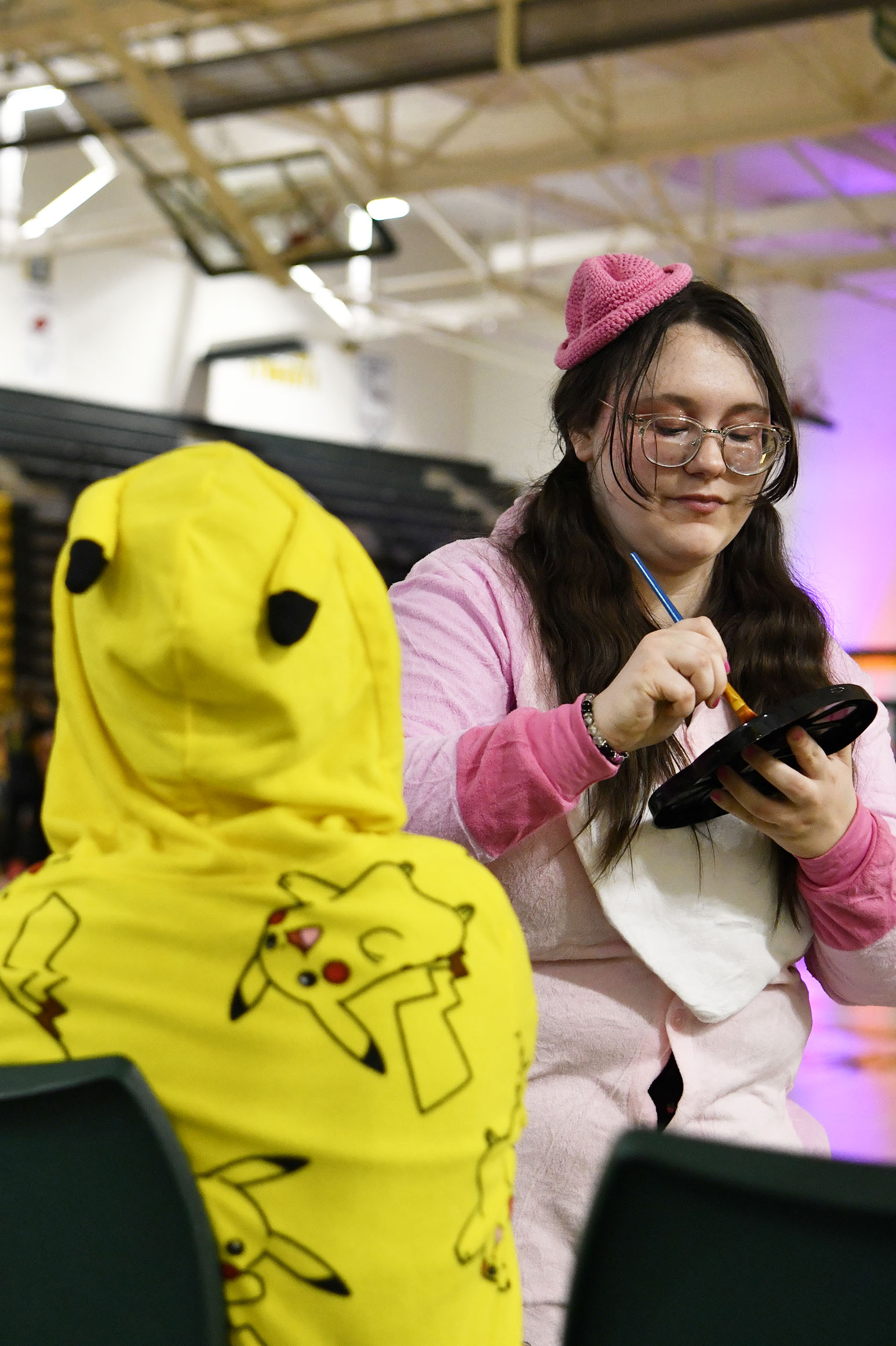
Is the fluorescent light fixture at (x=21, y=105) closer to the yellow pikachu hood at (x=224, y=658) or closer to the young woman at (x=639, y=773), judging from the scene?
the young woman at (x=639, y=773)

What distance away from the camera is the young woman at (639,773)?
4.27 feet

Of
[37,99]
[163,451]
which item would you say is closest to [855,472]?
[163,451]

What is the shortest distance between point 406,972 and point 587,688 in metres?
0.62

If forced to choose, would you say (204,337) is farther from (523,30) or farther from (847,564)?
(523,30)

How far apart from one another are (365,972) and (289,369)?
46.0ft

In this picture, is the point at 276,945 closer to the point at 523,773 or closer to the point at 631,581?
the point at 523,773

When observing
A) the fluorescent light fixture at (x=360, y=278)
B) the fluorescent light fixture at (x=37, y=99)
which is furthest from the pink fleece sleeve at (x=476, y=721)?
the fluorescent light fixture at (x=360, y=278)

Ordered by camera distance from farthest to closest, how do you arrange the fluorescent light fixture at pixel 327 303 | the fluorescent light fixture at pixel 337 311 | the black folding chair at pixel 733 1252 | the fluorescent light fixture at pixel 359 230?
the fluorescent light fixture at pixel 337 311 < the fluorescent light fixture at pixel 327 303 < the fluorescent light fixture at pixel 359 230 < the black folding chair at pixel 733 1252

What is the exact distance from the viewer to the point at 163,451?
11117 millimetres

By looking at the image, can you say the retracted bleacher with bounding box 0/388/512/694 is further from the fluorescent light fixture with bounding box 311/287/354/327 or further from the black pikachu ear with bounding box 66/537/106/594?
the black pikachu ear with bounding box 66/537/106/594

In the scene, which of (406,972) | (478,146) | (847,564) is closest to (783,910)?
(406,972)

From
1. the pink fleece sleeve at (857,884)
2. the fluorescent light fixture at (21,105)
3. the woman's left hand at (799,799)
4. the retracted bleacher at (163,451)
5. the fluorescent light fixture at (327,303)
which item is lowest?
the pink fleece sleeve at (857,884)

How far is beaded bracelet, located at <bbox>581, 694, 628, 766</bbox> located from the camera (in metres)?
1.25

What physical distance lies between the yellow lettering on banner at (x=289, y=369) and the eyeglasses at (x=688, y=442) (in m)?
12.9
